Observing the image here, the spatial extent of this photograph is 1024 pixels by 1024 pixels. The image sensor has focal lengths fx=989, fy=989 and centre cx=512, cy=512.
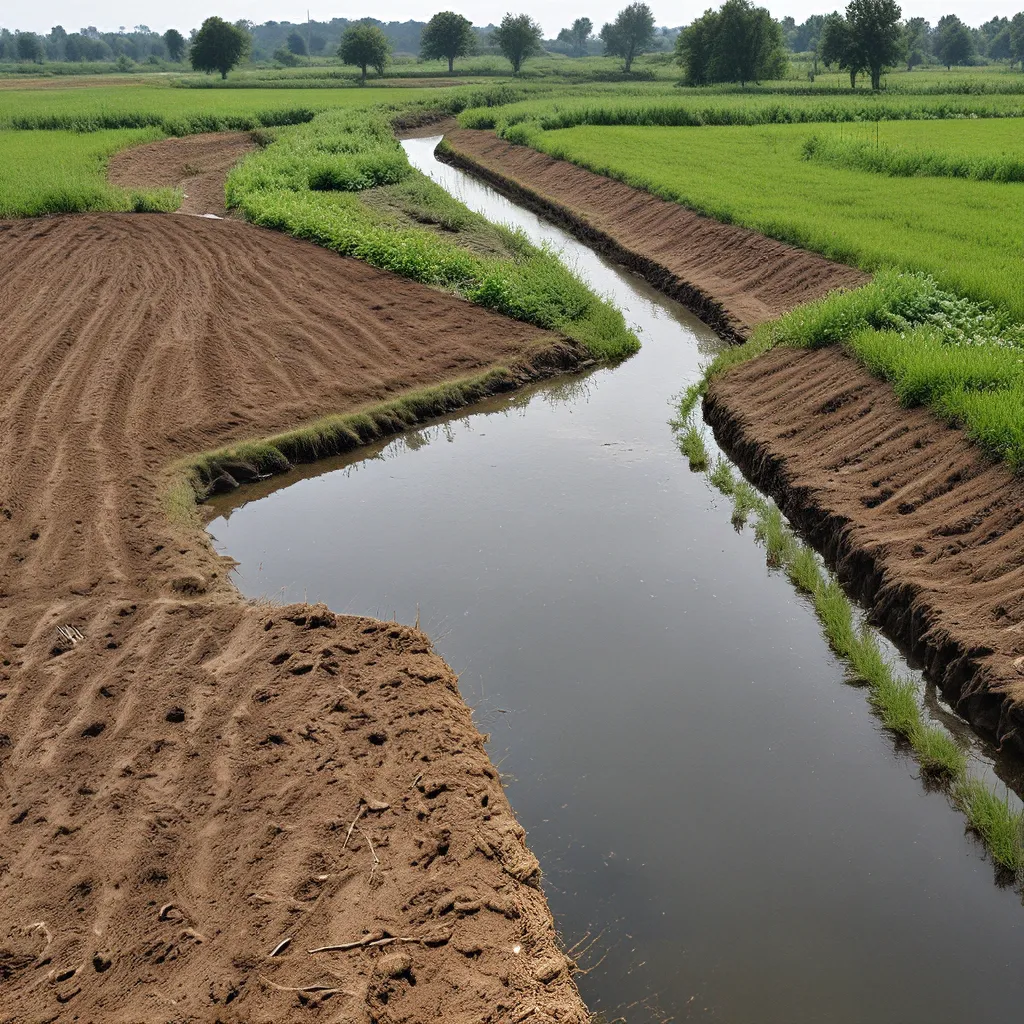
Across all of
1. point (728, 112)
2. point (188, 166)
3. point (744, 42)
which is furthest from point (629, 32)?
point (188, 166)

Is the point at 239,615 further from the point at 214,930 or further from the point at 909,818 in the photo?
the point at 909,818

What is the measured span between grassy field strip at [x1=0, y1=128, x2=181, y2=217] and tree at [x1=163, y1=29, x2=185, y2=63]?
107 metres

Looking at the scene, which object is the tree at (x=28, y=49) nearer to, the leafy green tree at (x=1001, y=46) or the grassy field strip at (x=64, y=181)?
the grassy field strip at (x=64, y=181)

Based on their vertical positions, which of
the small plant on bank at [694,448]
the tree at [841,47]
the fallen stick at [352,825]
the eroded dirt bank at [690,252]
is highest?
the tree at [841,47]

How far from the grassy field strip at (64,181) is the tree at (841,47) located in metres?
44.8

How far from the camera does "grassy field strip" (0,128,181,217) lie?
74.0 feet

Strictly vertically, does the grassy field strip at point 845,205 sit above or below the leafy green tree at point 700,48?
below

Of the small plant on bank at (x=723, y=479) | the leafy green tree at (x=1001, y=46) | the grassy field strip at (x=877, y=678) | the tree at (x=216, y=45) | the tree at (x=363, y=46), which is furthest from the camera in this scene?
the leafy green tree at (x=1001, y=46)

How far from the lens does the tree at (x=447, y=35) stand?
9512 centimetres

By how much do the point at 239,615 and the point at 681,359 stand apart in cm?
912

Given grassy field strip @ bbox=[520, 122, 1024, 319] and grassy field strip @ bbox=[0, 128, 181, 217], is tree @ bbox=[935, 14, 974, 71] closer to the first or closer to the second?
grassy field strip @ bbox=[520, 122, 1024, 319]

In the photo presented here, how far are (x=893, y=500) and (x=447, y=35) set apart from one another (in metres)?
99.0

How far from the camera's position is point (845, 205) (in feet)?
64.3

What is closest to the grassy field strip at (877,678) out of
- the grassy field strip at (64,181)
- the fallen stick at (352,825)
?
the fallen stick at (352,825)
